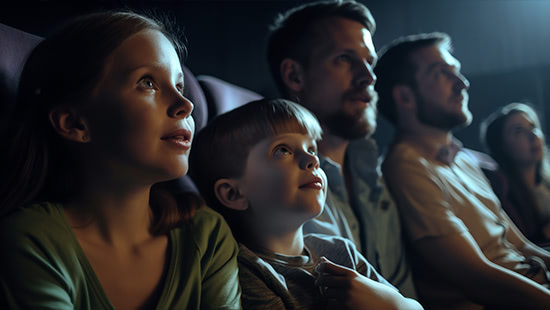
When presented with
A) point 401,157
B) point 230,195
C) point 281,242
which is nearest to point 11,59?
point 230,195

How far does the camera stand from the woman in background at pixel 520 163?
1.21m

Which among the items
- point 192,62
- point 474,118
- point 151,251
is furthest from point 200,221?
point 474,118

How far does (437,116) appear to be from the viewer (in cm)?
98

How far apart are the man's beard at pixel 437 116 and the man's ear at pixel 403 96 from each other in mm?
15

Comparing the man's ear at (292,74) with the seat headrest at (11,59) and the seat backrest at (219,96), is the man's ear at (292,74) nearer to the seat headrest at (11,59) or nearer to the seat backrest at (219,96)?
the seat backrest at (219,96)

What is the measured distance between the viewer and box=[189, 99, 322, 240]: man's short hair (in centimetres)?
62

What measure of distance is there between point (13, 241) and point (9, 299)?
2.4 inches

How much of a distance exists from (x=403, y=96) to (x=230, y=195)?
582 millimetres

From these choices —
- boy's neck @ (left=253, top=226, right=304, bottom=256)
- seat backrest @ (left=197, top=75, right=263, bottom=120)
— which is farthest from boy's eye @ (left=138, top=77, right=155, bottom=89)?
seat backrest @ (left=197, top=75, right=263, bottom=120)

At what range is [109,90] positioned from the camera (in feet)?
1.58

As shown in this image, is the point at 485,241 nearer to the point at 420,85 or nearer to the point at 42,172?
the point at 420,85

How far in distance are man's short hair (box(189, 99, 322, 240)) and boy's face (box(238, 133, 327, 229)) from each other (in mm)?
14

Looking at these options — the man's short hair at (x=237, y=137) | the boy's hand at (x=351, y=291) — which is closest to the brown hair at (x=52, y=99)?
the man's short hair at (x=237, y=137)

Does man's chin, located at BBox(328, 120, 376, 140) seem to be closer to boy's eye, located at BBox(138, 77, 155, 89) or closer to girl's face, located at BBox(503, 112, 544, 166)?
boy's eye, located at BBox(138, 77, 155, 89)
